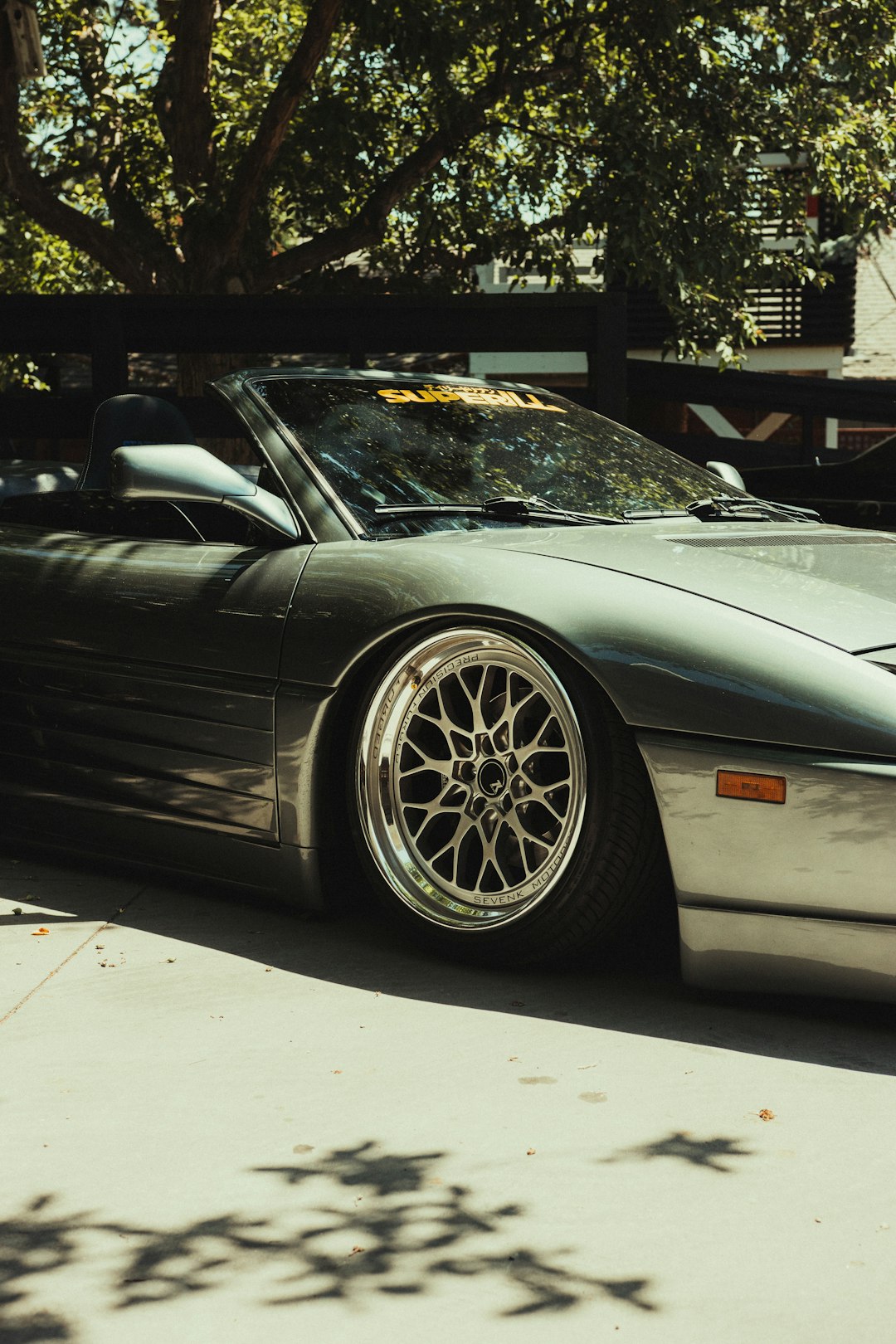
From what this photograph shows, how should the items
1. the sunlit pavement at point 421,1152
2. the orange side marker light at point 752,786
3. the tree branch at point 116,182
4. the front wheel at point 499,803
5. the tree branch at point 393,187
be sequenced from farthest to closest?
the tree branch at point 116,182
the tree branch at point 393,187
the front wheel at point 499,803
the orange side marker light at point 752,786
the sunlit pavement at point 421,1152

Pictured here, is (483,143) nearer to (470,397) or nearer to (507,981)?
(470,397)

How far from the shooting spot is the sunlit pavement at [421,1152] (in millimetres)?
1947

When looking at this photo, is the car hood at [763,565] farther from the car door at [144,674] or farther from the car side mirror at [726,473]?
the car side mirror at [726,473]

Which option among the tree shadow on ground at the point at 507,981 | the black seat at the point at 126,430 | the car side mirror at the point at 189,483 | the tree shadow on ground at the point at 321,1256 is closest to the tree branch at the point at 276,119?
the black seat at the point at 126,430

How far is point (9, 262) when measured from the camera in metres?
19.5

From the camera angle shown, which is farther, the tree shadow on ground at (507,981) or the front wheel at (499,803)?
the front wheel at (499,803)

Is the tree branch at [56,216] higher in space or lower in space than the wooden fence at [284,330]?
higher

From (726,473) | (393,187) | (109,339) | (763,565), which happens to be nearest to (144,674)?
(763,565)

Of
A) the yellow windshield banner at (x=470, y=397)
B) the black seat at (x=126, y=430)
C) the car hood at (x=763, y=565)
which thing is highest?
the yellow windshield banner at (x=470, y=397)

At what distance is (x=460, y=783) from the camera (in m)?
3.33

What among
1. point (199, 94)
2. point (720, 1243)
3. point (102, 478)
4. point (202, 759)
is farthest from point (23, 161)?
point (720, 1243)

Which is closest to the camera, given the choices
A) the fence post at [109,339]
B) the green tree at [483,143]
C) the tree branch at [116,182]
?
the fence post at [109,339]

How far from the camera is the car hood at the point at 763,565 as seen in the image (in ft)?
9.73

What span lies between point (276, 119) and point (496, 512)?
30.7ft
